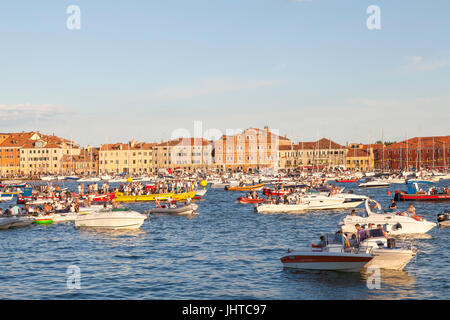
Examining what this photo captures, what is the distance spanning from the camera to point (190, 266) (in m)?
25.1

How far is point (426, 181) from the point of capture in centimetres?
10544

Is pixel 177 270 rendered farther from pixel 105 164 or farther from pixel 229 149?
pixel 105 164

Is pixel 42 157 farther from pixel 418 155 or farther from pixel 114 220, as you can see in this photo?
pixel 114 220

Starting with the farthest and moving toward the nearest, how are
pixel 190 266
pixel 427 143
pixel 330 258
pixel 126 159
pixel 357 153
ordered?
pixel 126 159
pixel 357 153
pixel 427 143
pixel 190 266
pixel 330 258

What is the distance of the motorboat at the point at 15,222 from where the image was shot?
3978cm

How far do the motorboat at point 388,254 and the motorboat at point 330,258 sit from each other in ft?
1.42

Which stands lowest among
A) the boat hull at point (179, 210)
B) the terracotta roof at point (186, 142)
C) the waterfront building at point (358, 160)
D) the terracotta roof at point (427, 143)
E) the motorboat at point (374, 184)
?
the motorboat at point (374, 184)

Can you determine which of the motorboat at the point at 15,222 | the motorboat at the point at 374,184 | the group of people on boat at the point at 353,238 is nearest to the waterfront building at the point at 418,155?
the motorboat at the point at 374,184

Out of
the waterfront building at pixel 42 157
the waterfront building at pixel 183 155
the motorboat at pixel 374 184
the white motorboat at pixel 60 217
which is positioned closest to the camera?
the white motorboat at pixel 60 217

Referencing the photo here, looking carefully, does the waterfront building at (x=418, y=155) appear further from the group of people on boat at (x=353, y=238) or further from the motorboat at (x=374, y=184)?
the group of people on boat at (x=353, y=238)

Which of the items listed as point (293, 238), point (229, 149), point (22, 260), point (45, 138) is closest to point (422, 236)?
point (293, 238)

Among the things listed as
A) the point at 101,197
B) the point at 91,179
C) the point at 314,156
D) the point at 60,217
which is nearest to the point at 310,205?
the point at 60,217

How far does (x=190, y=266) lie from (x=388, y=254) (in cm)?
896

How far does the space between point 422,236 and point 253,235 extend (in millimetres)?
10585
